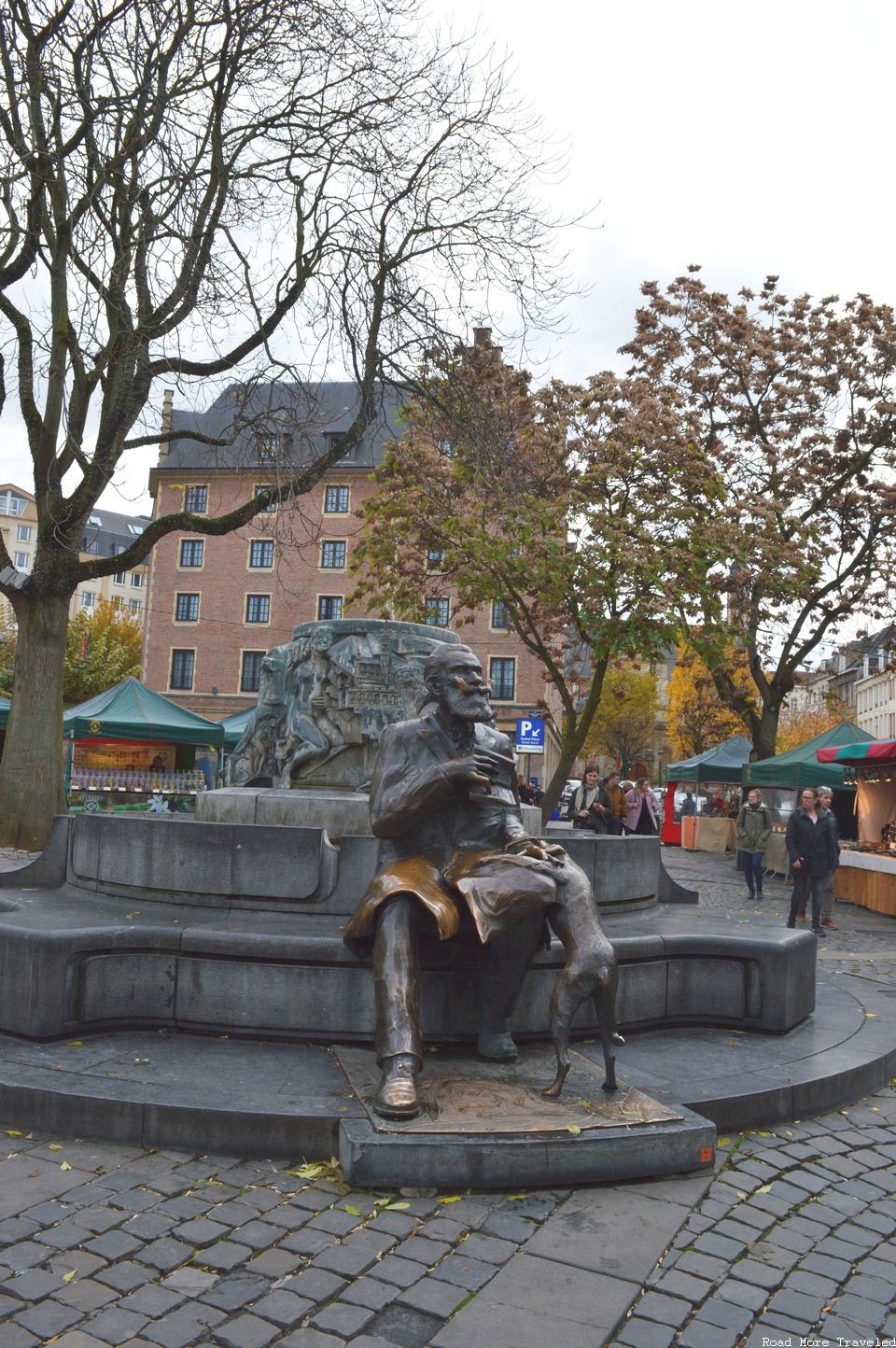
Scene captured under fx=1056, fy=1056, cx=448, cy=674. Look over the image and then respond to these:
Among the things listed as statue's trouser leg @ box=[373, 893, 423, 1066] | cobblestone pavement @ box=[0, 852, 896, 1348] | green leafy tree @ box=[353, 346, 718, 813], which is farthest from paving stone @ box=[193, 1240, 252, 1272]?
green leafy tree @ box=[353, 346, 718, 813]

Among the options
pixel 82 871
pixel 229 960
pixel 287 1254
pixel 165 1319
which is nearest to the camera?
pixel 165 1319

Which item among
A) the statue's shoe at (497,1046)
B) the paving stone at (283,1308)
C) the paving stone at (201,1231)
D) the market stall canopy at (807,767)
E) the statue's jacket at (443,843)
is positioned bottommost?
the paving stone at (283,1308)

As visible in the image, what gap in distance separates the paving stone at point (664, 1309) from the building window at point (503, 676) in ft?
141

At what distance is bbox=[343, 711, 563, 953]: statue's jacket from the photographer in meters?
4.47

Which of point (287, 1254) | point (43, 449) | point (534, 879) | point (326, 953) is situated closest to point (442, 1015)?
point (326, 953)

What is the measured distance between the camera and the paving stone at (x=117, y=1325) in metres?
2.86

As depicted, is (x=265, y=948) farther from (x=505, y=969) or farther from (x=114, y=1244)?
(x=114, y=1244)

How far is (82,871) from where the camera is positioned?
6.96 m

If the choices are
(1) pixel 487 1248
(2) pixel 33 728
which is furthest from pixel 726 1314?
(2) pixel 33 728

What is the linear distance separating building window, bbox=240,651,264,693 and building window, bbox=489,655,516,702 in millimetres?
11087

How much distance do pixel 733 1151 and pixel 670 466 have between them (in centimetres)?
1649

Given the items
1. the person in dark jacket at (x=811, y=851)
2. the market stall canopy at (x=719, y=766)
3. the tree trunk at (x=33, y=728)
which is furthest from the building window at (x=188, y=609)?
the person in dark jacket at (x=811, y=851)

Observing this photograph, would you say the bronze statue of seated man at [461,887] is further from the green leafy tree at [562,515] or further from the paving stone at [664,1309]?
the green leafy tree at [562,515]

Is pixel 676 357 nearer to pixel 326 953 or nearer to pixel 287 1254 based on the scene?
pixel 326 953
